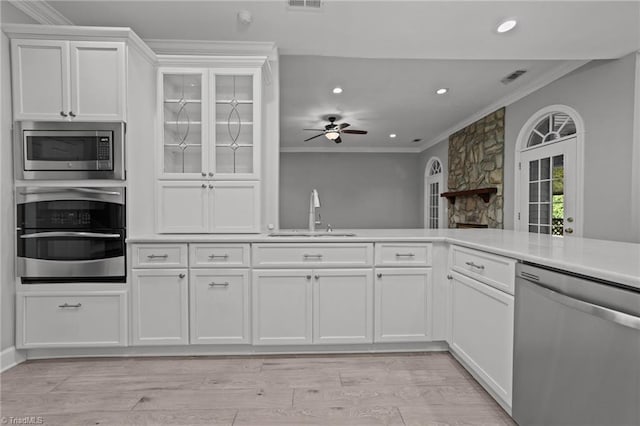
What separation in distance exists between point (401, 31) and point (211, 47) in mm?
1648

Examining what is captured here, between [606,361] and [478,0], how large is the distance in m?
2.37

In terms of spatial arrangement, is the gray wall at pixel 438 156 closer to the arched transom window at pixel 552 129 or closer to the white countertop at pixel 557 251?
the arched transom window at pixel 552 129

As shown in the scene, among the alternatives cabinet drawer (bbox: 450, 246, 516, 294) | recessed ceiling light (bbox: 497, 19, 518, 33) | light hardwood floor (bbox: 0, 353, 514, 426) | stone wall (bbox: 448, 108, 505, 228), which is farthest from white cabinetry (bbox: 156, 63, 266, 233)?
stone wall (bbox: 448, 108, 505, 228)

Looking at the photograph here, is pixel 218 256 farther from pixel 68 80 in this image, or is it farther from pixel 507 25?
pixel 507 25

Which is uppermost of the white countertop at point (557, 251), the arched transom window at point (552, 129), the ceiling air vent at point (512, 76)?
the ceiling air vent at point (512, 76)

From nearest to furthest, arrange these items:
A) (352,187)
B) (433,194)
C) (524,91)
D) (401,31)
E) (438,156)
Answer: (401,31) < (524,91) < (438,156) < (433,194) < (352,187)

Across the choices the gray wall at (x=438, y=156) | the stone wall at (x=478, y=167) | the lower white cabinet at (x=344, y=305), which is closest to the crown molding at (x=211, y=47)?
the lower white cabinet at (x=344, y=305)

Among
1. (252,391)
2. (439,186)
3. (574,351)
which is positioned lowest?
(252,391)

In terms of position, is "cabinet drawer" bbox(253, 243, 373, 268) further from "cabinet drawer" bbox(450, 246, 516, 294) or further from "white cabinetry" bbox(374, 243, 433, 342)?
"cabinet drawer" bbox(450, 246, 516, 294)

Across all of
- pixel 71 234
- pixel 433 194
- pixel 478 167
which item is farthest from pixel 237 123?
pixel 433 194

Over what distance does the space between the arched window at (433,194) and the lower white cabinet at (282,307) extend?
573 centimetres

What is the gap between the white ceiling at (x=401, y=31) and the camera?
2.32m

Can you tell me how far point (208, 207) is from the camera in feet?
8.01

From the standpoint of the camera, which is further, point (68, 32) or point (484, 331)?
point (68, 32)
